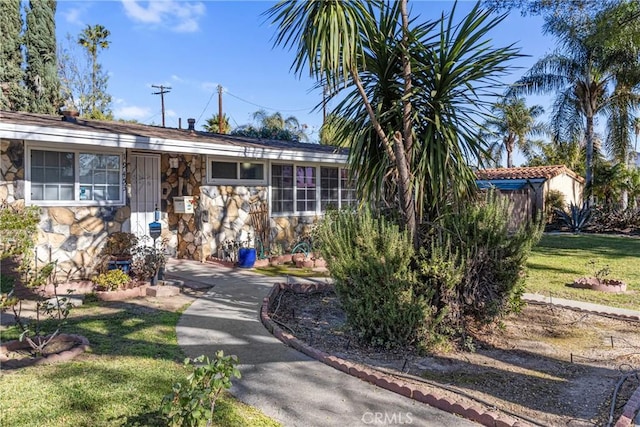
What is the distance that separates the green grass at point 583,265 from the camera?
780cm

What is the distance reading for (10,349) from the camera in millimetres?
4586

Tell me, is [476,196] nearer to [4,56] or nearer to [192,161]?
[192,161]

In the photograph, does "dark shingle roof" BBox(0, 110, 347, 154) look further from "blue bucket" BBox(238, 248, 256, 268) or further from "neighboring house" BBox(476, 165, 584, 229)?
"neighboring house" BBox(476, 165, 584, 229)

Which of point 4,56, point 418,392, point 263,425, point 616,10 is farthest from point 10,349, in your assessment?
point 4,56

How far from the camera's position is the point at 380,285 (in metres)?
4.87

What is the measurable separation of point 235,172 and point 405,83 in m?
6.33

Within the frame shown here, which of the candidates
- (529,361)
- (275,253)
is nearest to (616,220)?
(275,253)

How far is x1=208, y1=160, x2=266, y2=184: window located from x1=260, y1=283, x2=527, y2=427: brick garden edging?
5347 millimetres

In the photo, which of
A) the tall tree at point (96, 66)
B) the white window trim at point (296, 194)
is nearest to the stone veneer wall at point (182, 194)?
the white window trim at point (296, 194)

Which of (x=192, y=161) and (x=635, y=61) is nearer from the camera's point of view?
(x=192, y=161)

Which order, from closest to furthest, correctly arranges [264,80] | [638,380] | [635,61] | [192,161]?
[638,380]
[192,161]
[635,61]
[264,80]

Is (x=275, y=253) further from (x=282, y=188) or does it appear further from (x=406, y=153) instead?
(x=406, y=153)

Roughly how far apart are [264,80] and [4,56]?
14.3 meters

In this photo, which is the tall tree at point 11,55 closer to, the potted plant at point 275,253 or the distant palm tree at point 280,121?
the distant palm tree at point 280,121
